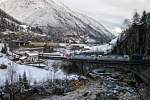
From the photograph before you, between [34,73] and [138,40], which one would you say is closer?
[34,73]

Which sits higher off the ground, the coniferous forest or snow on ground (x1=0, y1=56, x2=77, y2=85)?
the coniferous forest

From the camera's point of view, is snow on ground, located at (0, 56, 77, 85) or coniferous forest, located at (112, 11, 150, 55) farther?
coniferous forest, located at (112, 11, 150, 55)

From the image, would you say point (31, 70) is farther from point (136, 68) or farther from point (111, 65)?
point (136, 68)

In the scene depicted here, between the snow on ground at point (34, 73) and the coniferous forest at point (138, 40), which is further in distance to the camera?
the coniferous forest at point (138, 40)

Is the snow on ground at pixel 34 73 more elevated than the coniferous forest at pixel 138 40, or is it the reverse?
the coniferous forest at pixel 138 40

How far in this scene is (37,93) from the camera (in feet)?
320

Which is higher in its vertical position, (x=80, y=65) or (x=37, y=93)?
(x=80, y=65)

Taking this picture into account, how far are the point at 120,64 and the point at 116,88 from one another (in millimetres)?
7947

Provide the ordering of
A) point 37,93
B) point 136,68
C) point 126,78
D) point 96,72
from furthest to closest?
point 96,72 < point 126,78 < point 37,93 < point 136,68

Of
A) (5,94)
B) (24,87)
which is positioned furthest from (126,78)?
(5,94)

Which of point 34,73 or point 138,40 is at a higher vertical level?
point 138,40

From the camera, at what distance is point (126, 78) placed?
11288cm

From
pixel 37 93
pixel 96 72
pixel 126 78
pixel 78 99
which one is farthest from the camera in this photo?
pixel 96 72

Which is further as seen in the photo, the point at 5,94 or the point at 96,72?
the point at 96,72
